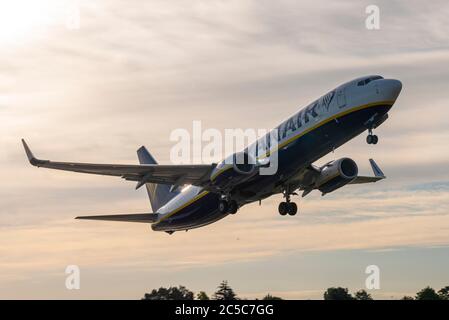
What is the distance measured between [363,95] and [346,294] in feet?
41.0

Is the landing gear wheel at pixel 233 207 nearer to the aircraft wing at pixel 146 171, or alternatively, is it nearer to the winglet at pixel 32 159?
the aircraft wing at pixel 146 171

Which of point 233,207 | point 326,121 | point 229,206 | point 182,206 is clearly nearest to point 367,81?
point 326,121

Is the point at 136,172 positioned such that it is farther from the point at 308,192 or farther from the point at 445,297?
the point at 445,297

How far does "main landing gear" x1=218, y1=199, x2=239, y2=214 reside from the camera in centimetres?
5588

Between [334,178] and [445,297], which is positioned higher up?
[334,178]

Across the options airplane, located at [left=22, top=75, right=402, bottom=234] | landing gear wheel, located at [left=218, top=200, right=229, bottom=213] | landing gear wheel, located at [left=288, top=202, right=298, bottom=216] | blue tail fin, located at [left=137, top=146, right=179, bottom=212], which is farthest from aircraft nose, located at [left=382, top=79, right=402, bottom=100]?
blue tail fin, located at [left=137, top=146, right=179, bottom=212]

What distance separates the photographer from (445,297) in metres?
50.4

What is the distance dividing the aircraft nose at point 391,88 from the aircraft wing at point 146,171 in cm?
1356

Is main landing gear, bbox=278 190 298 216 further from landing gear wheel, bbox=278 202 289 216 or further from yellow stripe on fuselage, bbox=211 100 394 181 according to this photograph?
yellow stripe on fuselage, bbox=211 100 394 181

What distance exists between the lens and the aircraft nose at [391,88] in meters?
48.3

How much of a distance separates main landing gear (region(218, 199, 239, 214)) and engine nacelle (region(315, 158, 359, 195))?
21.8 ft

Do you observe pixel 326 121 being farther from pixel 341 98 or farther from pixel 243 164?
pixel 243 164

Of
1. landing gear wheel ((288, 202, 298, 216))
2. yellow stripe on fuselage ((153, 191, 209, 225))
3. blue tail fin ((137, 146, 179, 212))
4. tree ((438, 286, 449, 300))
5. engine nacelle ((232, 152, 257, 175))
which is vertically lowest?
tree ((438, 286, 449, 300))
